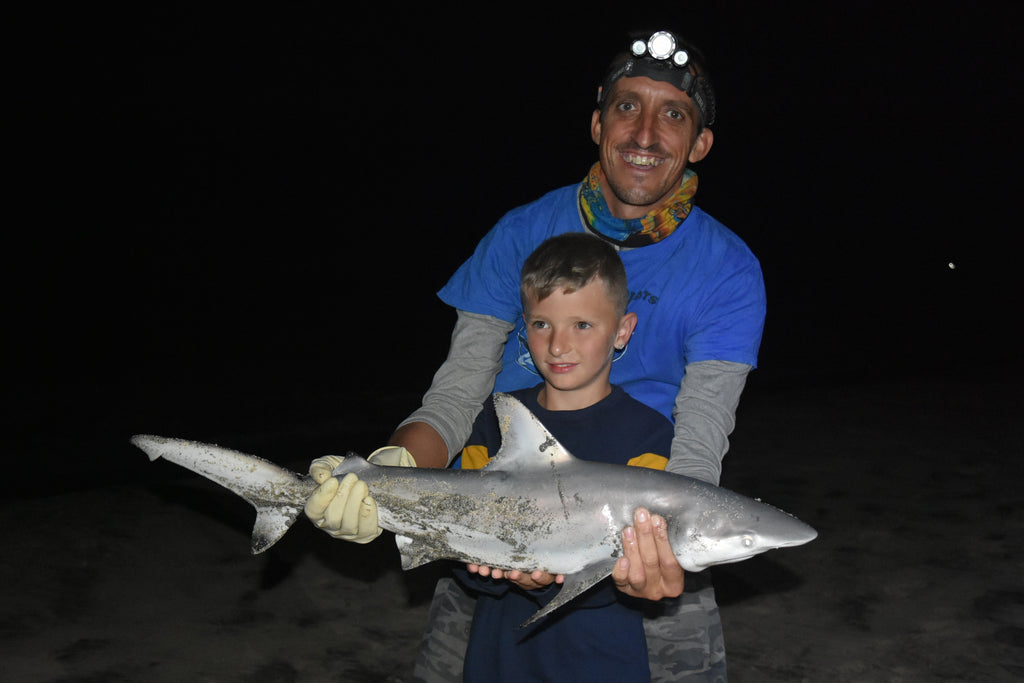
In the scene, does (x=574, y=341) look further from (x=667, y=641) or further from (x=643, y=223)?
(x=667, y=641)

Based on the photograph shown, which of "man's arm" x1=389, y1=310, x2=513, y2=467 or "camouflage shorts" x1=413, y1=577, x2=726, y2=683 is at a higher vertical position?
"man's arm" x1=389, y1=310, x2=513, y2=467

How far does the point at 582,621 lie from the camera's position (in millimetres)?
3010

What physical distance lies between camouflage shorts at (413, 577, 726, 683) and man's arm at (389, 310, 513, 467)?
2.11 feet

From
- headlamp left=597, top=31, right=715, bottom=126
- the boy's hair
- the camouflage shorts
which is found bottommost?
the camouflage shorts

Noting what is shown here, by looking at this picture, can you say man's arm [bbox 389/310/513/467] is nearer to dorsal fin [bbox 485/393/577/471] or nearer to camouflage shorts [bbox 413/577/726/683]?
camouflage shorts [bbox 413/577/726/683]

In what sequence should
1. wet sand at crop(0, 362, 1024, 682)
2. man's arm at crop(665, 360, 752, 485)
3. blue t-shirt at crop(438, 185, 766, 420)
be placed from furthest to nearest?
1. wet sand at crop(0, 362, 1024, 682)
2. blue t-shirt at crop(438, 185, 766, 420)
3. man's arm at crop(665, 360, 752, 485)

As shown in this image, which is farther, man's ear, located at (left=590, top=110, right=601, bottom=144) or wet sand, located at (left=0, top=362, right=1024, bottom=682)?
wet sand, located at (left=0, top=362, right=1024, bottom=682)

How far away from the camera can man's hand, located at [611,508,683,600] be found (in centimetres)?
242

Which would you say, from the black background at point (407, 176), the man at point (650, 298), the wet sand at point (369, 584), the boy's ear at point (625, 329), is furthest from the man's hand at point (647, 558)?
the black background at point (407, 176)

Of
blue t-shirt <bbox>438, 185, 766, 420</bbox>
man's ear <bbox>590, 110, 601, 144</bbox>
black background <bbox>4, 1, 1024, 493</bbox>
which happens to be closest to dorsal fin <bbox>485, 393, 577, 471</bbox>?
blue t-shirt <bbox>438, 185, 766, 420</bbox>

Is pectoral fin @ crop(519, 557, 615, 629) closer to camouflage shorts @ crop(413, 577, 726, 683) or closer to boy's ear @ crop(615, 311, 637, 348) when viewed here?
camouflage shorts @ crop(413, 577, 726, 683)

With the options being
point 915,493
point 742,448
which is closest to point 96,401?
point 742,448

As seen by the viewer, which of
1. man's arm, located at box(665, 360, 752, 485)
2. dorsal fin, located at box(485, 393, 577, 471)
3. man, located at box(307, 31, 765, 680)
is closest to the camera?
dorsal fin, located at box(485, 393, 577, 471)

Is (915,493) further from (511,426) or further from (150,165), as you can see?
(150,165)
